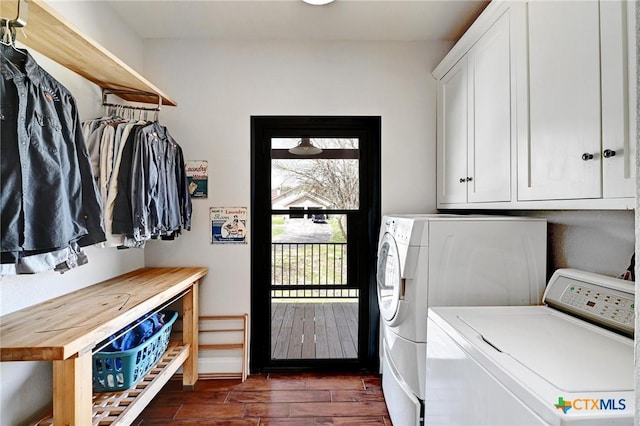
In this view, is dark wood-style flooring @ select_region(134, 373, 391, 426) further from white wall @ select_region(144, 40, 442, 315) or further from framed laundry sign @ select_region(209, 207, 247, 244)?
framed laundry sign @ select_region(209, 207, 247, 244)

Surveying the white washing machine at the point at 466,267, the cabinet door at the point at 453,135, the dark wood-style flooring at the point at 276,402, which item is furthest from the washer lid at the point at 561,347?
the dark wood-style flooring at the point at 276,402

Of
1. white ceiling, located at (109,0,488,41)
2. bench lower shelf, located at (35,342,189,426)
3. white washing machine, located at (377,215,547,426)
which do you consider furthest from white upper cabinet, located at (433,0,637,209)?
bench lower shelf, located at (35,342,189,426)

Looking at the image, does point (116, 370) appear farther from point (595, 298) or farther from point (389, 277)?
point (595, 298)

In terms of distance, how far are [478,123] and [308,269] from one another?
5.28ft

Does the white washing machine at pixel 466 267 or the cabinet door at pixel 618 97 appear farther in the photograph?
the white washing machine at pixel 466 267

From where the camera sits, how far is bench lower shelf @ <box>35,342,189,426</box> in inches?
56.7

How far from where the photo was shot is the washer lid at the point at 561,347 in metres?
0.83

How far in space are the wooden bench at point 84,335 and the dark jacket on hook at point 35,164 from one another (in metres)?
0.32

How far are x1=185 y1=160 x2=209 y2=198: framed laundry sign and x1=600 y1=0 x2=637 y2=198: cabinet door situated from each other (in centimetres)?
229

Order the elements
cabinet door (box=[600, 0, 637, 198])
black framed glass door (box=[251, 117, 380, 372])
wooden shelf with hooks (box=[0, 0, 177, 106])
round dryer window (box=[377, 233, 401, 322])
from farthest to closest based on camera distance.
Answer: black framed glass door (box=[251, 117, 380, 372]) → round dryer window (box=[377, 233, 401, 322]) → wooden shelf with hooks (box=[0, 0, 177, 106]) → cabinet door (box=[600, 0, 637, 198])

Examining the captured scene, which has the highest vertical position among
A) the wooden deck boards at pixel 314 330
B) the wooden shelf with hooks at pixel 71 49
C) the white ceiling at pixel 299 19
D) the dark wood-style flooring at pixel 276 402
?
the white ceiling at pixel 299 19

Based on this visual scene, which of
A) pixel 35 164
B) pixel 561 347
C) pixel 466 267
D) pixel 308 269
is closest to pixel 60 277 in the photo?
pixel 35 164

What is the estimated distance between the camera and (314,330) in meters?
2.74

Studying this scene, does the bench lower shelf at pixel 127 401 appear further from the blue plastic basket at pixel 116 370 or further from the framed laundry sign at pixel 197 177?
the framed laundry sign at pixel 197 177
